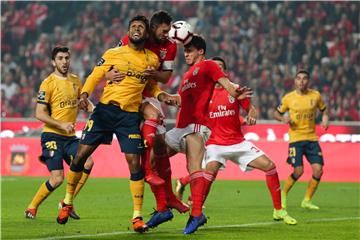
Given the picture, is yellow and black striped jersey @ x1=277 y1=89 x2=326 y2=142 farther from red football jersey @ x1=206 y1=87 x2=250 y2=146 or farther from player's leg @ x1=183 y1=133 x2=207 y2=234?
player's leg @ x1=183 y1=133 x2=207 y2=234

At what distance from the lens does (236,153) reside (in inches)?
Result: 495

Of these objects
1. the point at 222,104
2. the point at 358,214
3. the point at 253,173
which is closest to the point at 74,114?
the point at 222,104

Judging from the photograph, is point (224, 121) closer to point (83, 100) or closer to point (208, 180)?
point (208, 180)

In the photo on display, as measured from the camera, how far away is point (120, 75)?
11.0m

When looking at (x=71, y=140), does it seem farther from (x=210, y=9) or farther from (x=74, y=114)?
(x=210, y=9)

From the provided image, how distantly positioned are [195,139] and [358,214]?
13.6ft

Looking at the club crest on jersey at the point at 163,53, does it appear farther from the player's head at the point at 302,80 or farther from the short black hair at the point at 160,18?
the player's head at the point at 302,80

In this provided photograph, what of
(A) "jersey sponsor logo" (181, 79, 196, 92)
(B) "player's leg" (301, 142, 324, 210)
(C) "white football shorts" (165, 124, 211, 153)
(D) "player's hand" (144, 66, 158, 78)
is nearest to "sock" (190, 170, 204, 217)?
(C) "white football shorts" (165, 124, 211, 153)

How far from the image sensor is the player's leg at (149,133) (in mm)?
11266

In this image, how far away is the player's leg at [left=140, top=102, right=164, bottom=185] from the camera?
11266 mm

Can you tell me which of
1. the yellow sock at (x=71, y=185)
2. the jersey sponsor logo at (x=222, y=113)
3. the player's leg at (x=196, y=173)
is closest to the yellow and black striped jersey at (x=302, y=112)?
the jersey sponsor logo at (x=222, y=113)

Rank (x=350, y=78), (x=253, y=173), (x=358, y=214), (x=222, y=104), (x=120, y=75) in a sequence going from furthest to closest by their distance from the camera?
(x=350, y=78)
(x=253, y=173)
(x=358, y=214)
(x=222, y=104)
(x=120, y=75)

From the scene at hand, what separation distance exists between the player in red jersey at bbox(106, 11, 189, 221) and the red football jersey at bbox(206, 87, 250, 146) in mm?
1180

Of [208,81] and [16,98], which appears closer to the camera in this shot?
[208,81]
